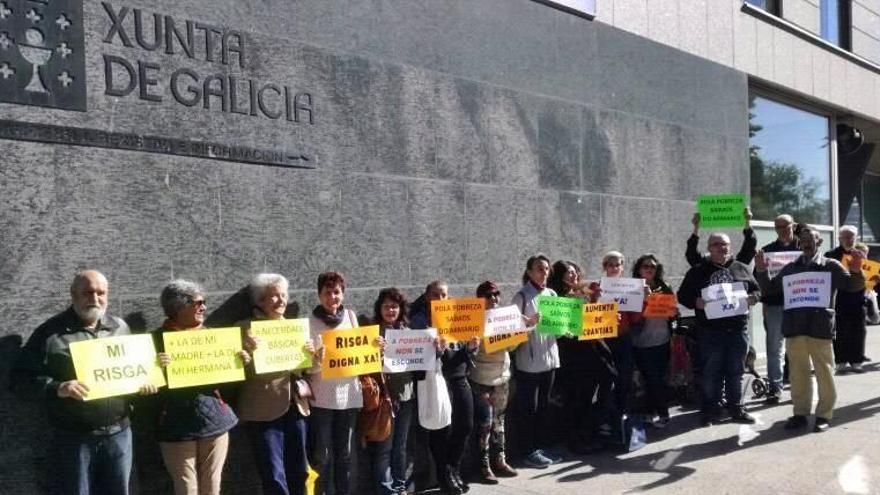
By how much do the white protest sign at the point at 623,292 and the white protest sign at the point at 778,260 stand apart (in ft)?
6.78

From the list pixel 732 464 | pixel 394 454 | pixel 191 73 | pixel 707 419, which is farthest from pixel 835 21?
pixel 191 73

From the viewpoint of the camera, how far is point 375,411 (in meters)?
5.54

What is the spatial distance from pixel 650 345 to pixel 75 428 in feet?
17.2

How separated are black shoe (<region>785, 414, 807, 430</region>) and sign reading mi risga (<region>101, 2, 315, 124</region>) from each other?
5366 mm

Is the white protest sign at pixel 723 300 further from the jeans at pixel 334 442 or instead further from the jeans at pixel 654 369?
the jeans at pixel 334 442

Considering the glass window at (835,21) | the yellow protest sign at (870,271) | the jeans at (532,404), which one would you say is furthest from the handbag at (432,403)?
the glass window at (835,21)

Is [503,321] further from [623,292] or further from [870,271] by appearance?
[870,271]

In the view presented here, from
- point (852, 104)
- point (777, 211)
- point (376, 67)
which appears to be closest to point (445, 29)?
point (376, 67)

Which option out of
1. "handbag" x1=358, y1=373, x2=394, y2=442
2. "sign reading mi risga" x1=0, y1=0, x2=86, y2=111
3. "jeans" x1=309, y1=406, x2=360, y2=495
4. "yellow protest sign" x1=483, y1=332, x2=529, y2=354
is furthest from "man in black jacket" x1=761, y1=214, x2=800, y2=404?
"sign reading mi risga" x1=0, y1=0, x2=86, y2=111

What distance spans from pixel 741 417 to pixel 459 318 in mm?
3637

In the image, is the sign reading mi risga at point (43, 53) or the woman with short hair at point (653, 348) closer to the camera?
the sign reading mi risga at point (43, 53)

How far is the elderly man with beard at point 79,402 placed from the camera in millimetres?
4035

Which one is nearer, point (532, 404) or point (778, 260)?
point (532, 404)

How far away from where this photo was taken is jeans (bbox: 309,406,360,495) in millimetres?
5238
